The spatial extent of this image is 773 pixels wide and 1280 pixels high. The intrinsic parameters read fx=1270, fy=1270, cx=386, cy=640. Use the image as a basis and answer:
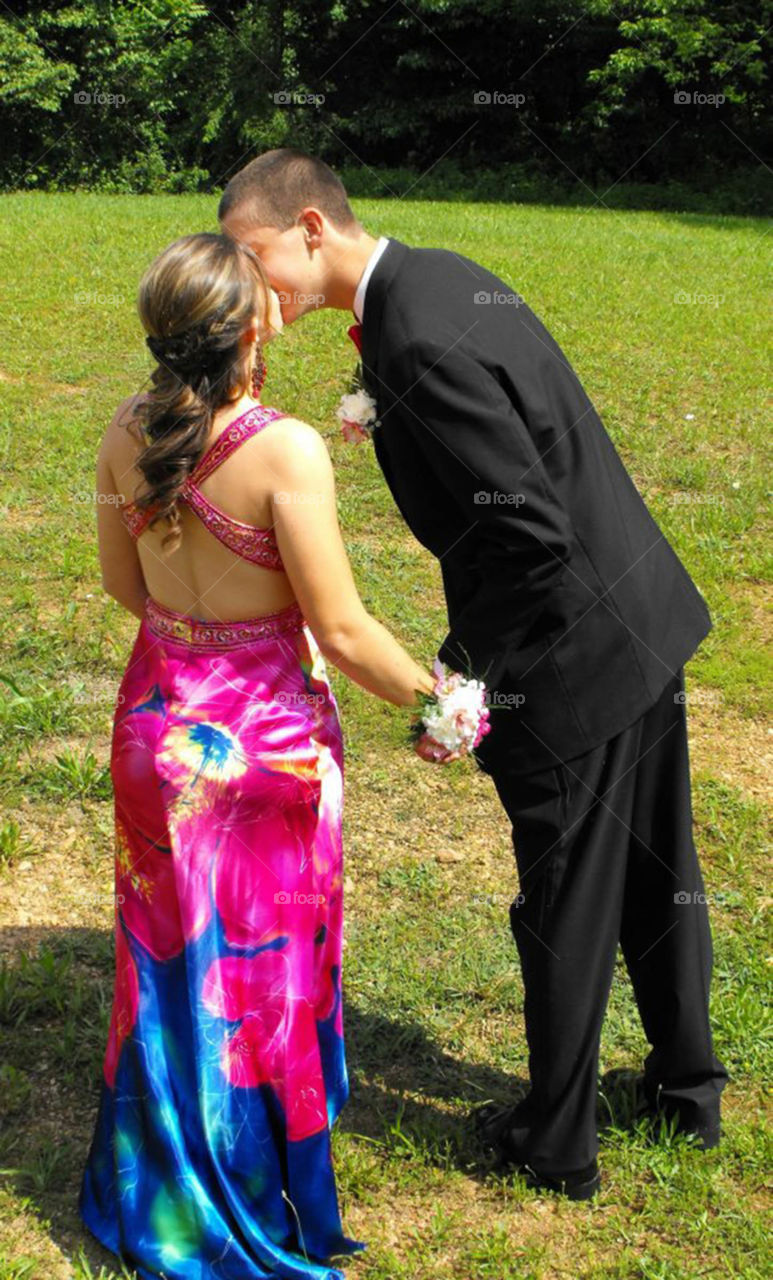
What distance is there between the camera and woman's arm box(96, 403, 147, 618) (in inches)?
93.9

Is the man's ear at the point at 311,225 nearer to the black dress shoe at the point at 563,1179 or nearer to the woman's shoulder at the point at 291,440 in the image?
the woman's shoulder at the point at 291,440

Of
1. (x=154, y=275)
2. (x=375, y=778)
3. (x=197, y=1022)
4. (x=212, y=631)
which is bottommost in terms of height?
(x=375, y=778)

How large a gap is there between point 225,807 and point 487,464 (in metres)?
0.83

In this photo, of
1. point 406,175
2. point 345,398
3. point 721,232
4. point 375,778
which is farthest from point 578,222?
point 345,398

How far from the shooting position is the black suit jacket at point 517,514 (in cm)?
229

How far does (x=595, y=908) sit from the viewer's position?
8.77ft

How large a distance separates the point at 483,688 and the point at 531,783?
297mm

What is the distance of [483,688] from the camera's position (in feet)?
8.05

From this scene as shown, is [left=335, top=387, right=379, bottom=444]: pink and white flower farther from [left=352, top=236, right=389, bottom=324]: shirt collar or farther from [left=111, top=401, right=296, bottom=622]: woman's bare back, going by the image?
[left=111, top=401, right=296, bottom=622]: woman's bare back

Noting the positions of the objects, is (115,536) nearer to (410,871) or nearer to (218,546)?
(218,546)

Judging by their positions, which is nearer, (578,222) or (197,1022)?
(197,1022)

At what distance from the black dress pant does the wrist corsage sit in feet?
0.82

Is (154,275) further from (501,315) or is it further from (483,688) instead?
(483,688)

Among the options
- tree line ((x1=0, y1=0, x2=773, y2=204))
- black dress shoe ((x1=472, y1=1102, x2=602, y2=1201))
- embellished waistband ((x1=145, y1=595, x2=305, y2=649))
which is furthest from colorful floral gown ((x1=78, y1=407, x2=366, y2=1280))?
tree line ((x1=0, y1=0, x2=773, y2=204))
